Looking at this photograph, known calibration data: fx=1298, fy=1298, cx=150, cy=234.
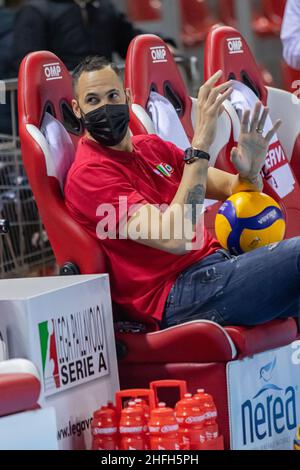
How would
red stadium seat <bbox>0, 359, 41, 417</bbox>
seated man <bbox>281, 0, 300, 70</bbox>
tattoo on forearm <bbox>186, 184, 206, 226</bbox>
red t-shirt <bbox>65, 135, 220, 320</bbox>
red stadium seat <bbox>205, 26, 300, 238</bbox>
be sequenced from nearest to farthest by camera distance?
red stadium seat <bbox>0, 359, 41, 417</bbox>
tattoo on forearm <bbox>186, 184, 206, 226</bbox>
red t-shirt <bbox>65, 135, 220, 320</bbox>
red stadium seat <bbox>205, 26, 300, 238</bbox>
seated man <bbox>281, 0, 300, 70</bbox>

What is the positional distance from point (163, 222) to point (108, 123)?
47 cm

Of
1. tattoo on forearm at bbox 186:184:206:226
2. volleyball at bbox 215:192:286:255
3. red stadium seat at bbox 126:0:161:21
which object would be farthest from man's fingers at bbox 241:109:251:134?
red stadium seat at bbox 126:0:161:21

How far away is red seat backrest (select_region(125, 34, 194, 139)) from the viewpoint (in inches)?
220

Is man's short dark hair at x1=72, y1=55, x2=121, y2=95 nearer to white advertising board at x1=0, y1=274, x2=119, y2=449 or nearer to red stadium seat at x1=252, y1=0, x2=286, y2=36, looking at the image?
white advertising board at x1=0, y1=274, x2=119, y2=449

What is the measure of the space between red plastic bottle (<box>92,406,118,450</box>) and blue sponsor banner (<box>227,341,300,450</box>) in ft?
1.62

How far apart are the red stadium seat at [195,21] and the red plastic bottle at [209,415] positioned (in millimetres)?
7753

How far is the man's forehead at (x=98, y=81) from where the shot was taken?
479cm

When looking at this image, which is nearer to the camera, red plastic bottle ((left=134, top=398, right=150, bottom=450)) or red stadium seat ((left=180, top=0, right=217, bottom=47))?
red plastic bottle ((left=134, top=398, right=150, bottom=450))

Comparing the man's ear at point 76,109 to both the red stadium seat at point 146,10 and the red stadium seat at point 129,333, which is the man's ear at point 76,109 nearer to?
the red stadium seat at point 129,333

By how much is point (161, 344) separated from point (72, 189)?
0.65 meters

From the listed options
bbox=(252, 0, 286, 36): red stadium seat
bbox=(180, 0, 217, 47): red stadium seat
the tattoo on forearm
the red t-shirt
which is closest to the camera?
the tattoo on forearm

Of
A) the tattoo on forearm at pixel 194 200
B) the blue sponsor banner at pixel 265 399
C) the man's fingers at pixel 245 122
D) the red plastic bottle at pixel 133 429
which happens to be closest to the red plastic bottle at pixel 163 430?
the red plastic bottle at pixel 133 429

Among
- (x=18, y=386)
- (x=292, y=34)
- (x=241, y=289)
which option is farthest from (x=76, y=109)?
(x=292, y=34)
